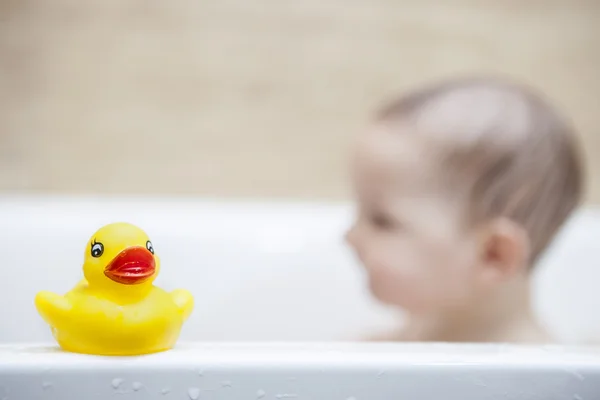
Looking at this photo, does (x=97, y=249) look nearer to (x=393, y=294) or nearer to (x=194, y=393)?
(x=194, y=393)

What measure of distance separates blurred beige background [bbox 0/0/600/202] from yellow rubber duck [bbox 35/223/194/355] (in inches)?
42.8

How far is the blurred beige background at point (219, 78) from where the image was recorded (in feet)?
5.02

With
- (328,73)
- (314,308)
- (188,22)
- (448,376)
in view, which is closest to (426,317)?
(314,308)

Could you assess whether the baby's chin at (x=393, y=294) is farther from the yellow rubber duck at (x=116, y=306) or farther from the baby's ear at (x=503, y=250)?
the yellow rubber duck at (x=116, y=306)

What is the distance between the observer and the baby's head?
944mm

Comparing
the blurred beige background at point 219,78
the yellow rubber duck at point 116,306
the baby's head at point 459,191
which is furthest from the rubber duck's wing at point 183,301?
the blurred beige background at point 219,78

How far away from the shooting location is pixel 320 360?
0.47 metres

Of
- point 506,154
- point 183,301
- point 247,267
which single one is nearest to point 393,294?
point 506,154

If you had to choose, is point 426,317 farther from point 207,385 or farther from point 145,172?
point 145,172

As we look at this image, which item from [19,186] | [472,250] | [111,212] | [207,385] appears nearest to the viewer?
[207,385]

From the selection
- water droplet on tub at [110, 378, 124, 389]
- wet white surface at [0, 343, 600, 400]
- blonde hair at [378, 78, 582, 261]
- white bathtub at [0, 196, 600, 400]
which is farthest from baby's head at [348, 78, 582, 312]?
water droplet on tub at [110, 378, 124, 389]

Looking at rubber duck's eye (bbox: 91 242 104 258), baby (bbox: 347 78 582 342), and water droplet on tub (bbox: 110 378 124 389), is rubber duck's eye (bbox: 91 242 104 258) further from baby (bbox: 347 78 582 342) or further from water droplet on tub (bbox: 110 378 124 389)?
baby (bbox: 347 78 582 342)

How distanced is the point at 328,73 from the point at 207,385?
1.23 m

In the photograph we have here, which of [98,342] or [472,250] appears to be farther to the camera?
[472,250]
